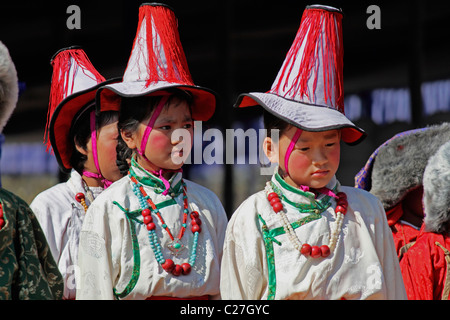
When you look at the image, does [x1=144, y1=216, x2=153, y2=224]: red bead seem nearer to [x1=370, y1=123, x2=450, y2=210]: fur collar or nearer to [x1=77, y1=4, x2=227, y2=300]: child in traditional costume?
[x1=77, y1=4, x2=227, y2=300]: child in traditional costume

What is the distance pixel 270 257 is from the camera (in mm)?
3229

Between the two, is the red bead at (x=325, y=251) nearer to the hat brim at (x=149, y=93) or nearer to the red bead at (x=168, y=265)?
the red bead at (x=168, y=265)

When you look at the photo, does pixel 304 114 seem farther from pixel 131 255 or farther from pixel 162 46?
pixel 131 255

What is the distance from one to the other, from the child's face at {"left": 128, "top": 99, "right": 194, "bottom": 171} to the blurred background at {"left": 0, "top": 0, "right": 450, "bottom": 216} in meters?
1.95

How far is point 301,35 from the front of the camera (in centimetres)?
343

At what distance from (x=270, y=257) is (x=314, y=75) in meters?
0.73

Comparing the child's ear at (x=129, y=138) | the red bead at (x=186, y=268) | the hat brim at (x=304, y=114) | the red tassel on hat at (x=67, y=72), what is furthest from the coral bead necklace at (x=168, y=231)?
the red tassel on hat at (x=67, y=72)

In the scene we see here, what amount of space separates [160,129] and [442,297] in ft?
4.93

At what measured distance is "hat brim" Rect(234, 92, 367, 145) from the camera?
3199 millimetres

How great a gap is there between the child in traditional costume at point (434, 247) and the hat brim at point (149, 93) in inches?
42.6

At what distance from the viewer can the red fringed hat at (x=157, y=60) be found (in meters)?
3.59
